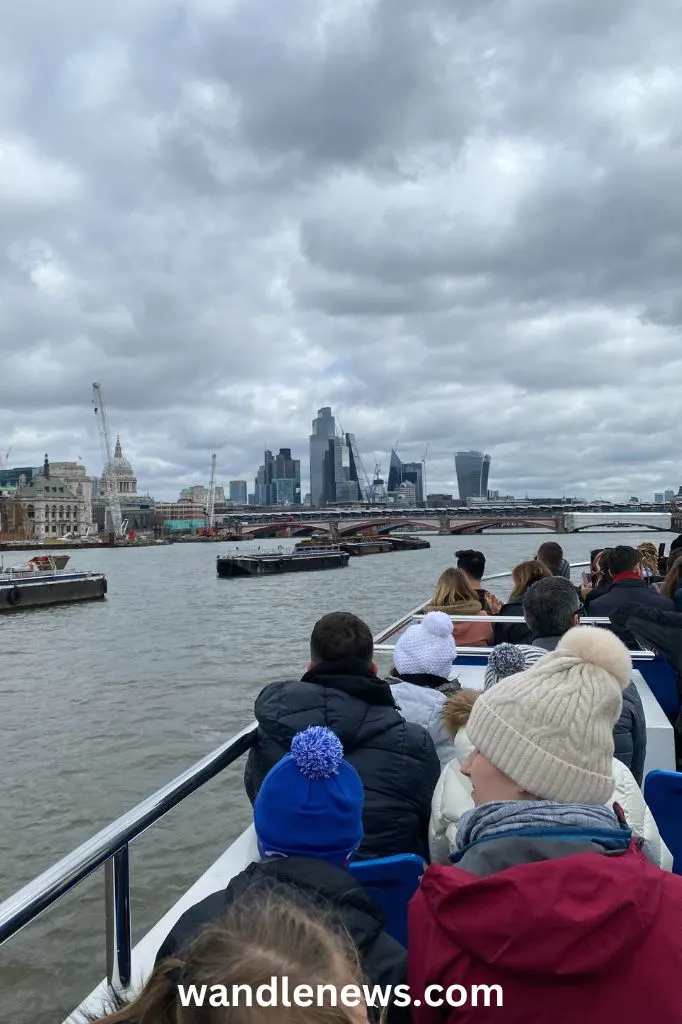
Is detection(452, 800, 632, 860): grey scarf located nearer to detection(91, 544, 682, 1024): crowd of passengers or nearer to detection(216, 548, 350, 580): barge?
detection(91, 544, 682, 1024): crowd of passengers

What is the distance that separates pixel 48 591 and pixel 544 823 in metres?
40.1

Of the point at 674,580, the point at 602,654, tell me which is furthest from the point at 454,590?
the point at 602,654

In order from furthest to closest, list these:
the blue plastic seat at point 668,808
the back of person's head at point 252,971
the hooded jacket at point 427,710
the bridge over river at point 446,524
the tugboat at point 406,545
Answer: the bridge over river at point 446,524 < the tugboat at point 406,545 < the hooded jacket at point 427,710 < the blue plastic seat at point 668,808 < the back of person's head at point 252,971

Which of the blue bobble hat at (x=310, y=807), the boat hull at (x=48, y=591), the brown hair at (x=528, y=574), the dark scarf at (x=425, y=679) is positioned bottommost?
the boat hull at (x=48, y=591)

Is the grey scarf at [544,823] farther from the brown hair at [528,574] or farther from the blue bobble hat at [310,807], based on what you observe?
the brown hair at [528,574]

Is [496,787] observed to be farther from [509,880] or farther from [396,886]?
[396,886]

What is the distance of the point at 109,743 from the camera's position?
11.5 metres

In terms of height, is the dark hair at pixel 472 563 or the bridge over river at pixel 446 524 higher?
the dark hair at pixel 472 563

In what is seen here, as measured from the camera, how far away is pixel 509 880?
4.36 feet

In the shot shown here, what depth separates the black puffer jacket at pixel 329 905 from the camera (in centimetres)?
170

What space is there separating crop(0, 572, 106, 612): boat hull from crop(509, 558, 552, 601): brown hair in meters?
33.8

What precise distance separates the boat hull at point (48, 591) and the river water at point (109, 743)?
487cm

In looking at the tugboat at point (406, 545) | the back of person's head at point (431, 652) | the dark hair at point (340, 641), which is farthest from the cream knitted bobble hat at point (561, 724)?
the tugboat at point (406, 545)

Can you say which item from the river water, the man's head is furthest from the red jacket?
the river water
